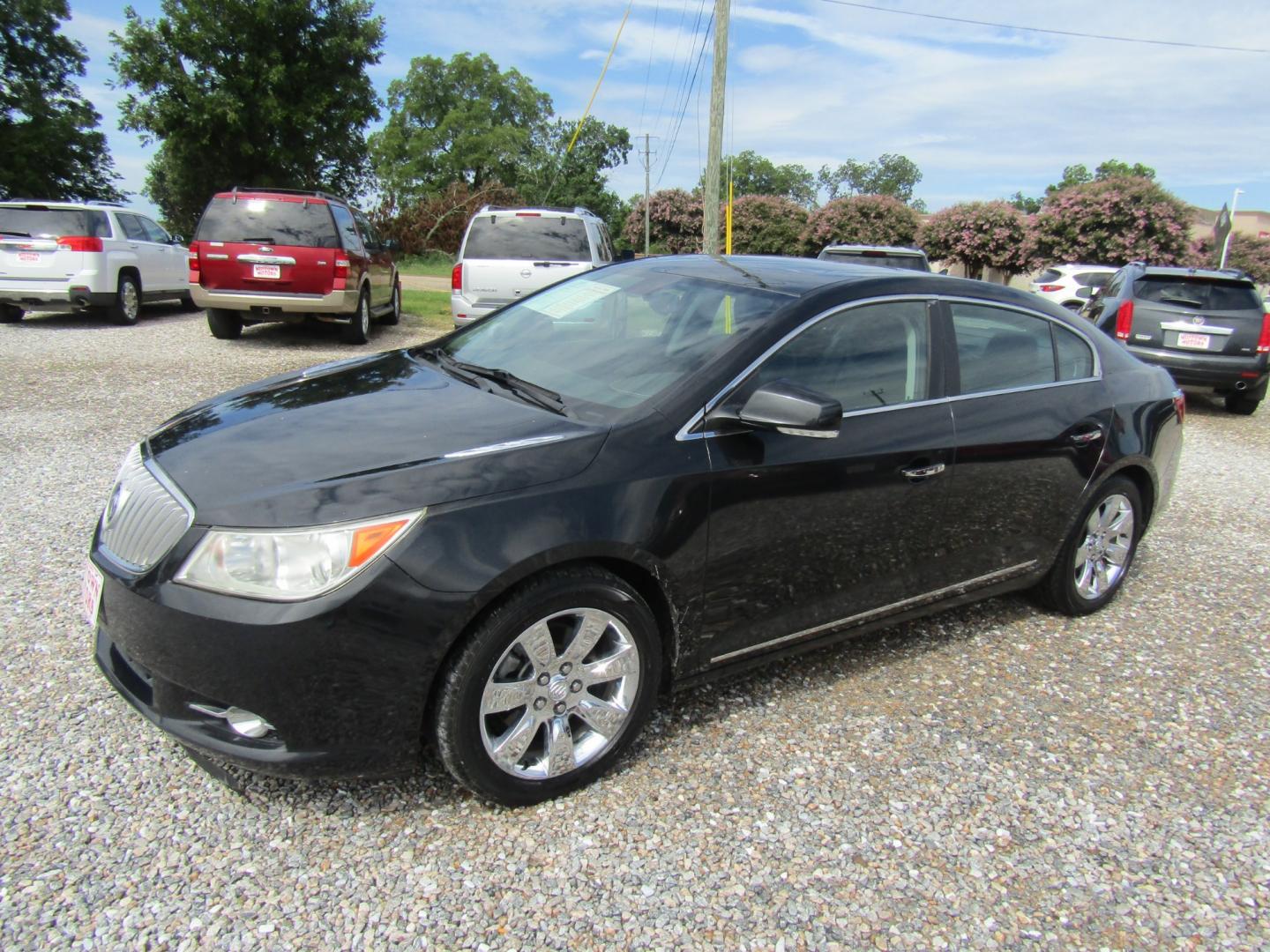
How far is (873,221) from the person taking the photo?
32.7 meters

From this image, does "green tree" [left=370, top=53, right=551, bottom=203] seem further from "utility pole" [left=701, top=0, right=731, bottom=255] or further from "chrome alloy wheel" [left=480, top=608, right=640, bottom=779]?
"chrome alloy wheel" [left=480, top=608, right=640, bottom=779]

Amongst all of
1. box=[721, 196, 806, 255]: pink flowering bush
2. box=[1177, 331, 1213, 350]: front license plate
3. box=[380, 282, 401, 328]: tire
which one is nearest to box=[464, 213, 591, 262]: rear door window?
box=[380, 282, 401, 328]: tire

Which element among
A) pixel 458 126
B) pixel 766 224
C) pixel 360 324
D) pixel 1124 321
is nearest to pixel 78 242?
pixel 360 324

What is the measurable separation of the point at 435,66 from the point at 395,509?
254 ft

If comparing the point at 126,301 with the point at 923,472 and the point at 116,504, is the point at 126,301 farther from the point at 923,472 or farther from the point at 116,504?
the point at 923,472

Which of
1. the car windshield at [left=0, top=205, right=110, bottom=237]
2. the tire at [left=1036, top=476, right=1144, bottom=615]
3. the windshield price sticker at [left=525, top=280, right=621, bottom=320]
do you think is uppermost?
the car windshield at [left=0, top=205, right=110, bottom=237]

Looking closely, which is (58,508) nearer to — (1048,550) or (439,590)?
(439,590)

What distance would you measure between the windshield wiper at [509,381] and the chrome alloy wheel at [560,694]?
74 cm

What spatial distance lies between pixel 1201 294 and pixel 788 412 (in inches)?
362

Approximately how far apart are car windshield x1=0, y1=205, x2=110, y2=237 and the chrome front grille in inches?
422

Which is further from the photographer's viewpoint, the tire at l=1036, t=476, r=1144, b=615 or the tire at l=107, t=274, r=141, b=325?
the tire at l=107, t=274, r=141, b=325

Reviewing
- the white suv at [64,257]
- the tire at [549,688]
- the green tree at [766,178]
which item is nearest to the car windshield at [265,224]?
the white suv at [64,257]

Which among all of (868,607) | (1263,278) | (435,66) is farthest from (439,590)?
(435,66)

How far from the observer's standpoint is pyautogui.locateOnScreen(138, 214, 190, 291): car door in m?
13.3
